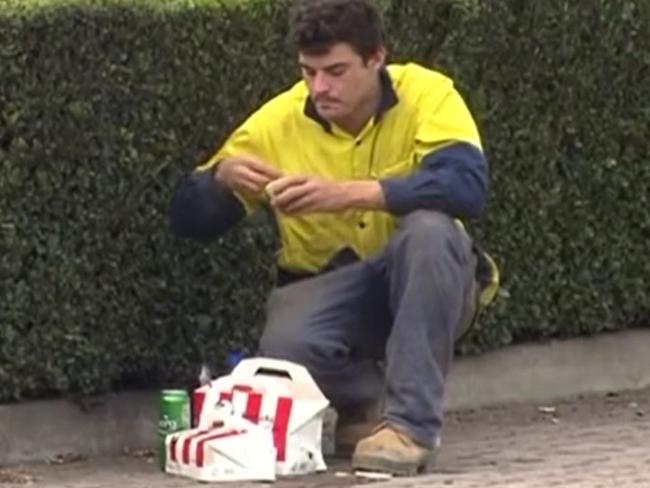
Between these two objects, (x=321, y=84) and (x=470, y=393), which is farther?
(x=470, y=393)

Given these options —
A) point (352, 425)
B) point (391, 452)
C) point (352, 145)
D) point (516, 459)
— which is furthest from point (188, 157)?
point (516, 459)

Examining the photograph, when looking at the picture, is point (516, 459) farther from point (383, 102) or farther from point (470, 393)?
point (383, 102)

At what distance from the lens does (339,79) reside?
21.7 ft

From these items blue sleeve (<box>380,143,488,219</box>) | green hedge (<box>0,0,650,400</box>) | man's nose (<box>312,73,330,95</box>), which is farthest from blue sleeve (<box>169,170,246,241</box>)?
blue sleeve (<box>380,143,488,219</box>)

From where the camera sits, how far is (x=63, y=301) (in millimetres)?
6852

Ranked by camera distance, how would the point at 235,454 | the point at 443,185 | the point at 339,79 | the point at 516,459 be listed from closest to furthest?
the point at 235,454 < the point at 443,185 < the point at 339,79 < the point at 516,459

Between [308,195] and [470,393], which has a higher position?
[308,195]

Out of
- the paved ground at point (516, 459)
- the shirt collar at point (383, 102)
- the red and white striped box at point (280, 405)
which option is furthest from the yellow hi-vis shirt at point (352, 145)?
the paved ground at point (516, 459)

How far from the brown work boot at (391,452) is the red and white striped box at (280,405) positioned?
16 centimetres

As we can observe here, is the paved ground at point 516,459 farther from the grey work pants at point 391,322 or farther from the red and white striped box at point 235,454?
the grey work pants at point 391,322

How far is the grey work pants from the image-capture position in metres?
6.43

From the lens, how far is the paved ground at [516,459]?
21.4ft

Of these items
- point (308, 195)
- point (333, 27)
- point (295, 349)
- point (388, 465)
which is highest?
point (333, 27)

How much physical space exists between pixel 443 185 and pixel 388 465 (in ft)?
2.64
